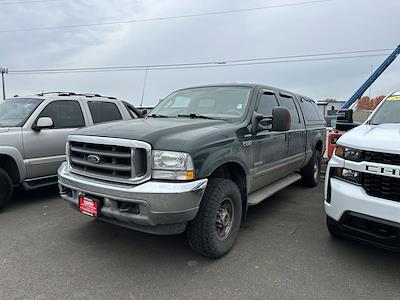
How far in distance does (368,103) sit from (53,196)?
4686 cm

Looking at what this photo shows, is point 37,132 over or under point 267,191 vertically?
over

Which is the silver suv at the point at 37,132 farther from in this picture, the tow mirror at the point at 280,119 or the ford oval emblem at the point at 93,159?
the tow mirror at the point at 280,119

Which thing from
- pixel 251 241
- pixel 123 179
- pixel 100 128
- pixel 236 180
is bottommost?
pixel 251 241

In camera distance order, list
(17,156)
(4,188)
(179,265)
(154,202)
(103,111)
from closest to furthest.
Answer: (154,202) → (179,265) → (4,188) → (17,156) → (103,111)

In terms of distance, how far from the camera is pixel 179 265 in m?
3.15

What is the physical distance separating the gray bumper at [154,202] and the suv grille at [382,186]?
1561mm

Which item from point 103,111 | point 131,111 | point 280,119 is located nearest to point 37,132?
point 103,111

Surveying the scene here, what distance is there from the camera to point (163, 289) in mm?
2721

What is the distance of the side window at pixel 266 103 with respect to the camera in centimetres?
416

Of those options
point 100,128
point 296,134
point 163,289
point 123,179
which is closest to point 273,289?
point 163,289

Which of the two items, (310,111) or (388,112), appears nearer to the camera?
(388,112)

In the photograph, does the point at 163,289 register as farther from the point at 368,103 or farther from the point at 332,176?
the point at 368,103

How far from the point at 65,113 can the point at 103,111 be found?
80cm

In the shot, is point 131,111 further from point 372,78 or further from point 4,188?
point 372,78
